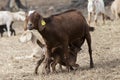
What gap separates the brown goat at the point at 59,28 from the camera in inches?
354

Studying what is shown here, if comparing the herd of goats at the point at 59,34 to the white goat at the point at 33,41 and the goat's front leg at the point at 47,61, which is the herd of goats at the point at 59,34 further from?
the white goat at the point at 33,41

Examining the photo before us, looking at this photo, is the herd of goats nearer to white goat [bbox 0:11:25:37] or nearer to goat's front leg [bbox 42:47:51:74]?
goat's front leg [bbox 42:47:51:74]

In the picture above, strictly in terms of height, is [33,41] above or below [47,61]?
below

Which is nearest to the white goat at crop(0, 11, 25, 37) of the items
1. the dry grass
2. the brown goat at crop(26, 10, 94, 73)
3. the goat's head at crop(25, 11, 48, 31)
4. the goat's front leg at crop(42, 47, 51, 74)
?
the dry grass

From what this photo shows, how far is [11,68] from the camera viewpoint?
1070 cm

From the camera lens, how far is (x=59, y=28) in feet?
30.4

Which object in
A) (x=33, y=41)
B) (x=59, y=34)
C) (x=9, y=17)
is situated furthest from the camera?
(x=9, y=17)

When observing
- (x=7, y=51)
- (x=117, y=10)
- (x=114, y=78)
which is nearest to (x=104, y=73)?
(x=114, y=78)

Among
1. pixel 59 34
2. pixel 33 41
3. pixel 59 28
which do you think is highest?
pixel 59 28

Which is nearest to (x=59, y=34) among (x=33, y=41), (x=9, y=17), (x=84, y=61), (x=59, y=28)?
(x=59, y=28)

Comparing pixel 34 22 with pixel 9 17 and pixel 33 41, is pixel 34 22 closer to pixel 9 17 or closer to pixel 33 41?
pixel 33 41

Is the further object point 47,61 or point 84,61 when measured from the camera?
point 84,61

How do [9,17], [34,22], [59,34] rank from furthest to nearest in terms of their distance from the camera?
[9,17] → [59,34] → [34,22]

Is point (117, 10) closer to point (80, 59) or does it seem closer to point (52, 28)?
point (80, 59)
